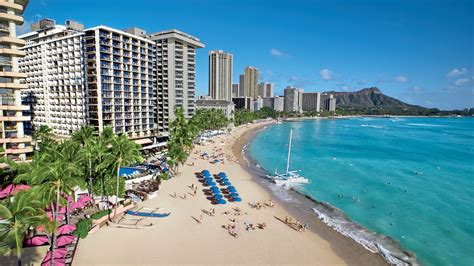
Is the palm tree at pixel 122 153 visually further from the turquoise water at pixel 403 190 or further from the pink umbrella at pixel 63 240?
the turquoise water at pixel 403 190

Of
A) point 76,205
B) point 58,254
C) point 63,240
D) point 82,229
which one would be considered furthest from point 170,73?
point 58,254

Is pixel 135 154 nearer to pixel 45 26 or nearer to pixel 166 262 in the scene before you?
pixel 166 262

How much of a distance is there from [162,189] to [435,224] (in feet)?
127

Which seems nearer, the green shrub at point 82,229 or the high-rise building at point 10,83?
the green shrub at point 82,229

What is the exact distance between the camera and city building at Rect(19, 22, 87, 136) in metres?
57.7

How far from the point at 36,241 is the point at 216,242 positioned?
15203 mm

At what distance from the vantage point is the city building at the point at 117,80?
54000mm

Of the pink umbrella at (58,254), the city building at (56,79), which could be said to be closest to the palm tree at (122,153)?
the pink umbrella at (58,254)

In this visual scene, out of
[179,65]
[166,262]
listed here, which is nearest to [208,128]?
[179,65]

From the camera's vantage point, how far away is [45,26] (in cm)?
7231

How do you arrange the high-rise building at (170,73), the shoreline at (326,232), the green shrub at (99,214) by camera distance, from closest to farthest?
the shoreline at (326,232) < the green shrub at (99,214) < the high-rise building at (170,73)

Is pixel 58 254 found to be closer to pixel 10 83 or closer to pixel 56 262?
pixel 56 262

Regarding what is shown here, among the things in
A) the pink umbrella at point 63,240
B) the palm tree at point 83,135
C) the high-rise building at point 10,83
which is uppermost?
the high-rise building at point 10,83

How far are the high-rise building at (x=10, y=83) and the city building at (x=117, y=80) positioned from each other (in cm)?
1870
